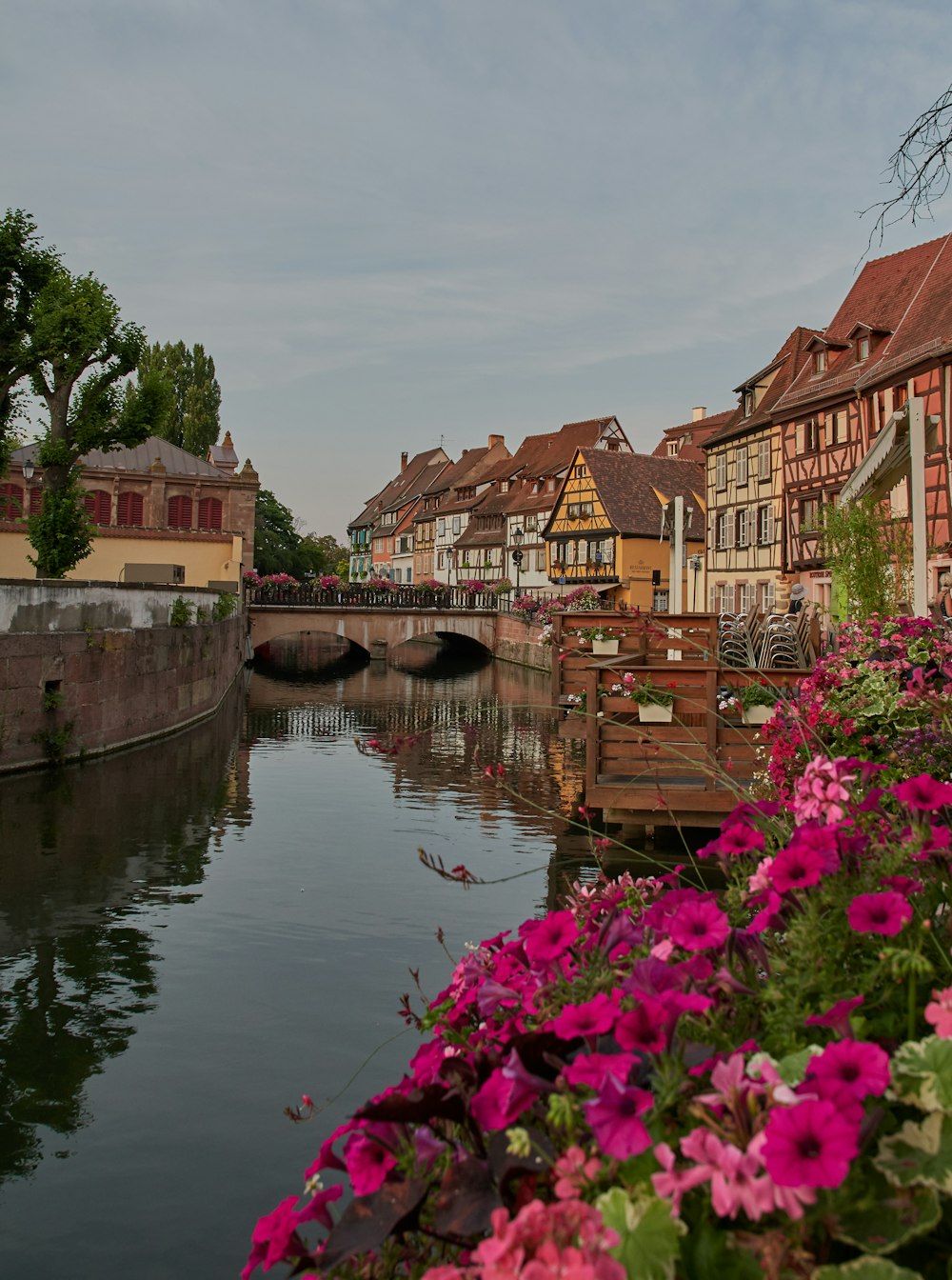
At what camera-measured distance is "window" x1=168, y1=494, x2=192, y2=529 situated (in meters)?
48.7

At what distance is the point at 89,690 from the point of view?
17.4 metres

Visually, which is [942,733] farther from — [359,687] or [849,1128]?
[359,687]

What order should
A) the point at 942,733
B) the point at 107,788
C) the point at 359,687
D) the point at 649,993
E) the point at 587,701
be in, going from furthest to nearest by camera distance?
1. the point at 359,687
2. the point at 107,788
3. the point at 587,701
4. the point at 942,733
5. the point at 649,993

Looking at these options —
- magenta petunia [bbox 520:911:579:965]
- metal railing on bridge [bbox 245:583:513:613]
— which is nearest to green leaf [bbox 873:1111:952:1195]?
magenta petunia [bbox 520:911:579:965]

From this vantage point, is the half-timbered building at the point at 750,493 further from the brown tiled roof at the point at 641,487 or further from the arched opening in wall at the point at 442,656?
the arched opening in wall at the point at 442,656

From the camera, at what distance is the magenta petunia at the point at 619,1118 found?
1.45 m

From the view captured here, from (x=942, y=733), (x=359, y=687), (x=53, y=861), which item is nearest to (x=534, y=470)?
(x=359, y=687)

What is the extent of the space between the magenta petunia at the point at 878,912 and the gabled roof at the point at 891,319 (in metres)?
23.7

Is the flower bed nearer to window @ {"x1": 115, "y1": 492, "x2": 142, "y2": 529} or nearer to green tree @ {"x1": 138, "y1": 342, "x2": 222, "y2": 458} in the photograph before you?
window @ {"x1": 115, "y1": 492, "x2": 142, "y2": 529}

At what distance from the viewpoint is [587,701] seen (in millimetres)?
9898

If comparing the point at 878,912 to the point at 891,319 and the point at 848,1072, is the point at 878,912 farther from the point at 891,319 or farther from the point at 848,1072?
the point at 891,319

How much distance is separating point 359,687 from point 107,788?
22.2 meters

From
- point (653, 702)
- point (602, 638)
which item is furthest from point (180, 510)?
point (653, 702)

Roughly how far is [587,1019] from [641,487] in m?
50.5
